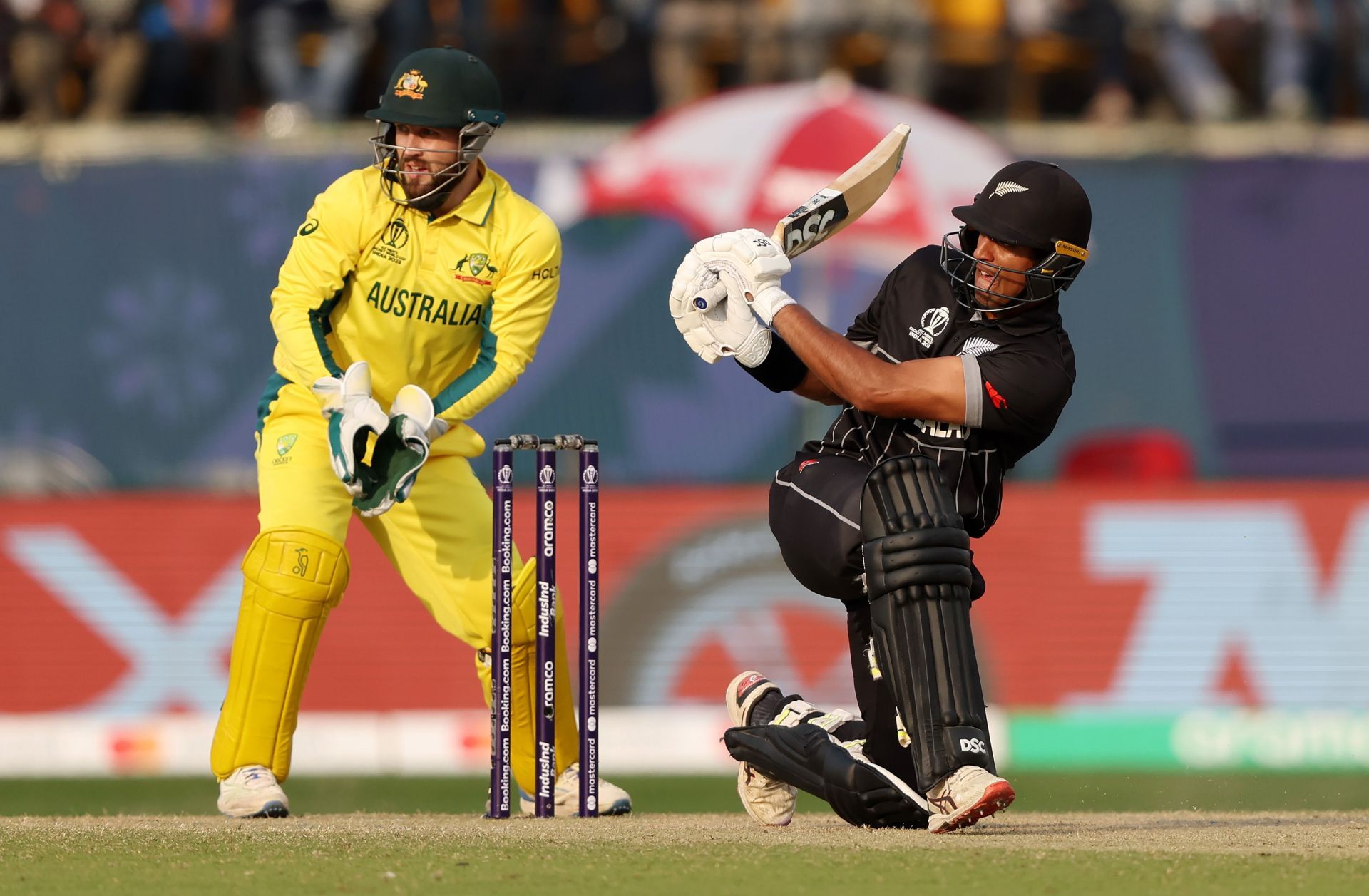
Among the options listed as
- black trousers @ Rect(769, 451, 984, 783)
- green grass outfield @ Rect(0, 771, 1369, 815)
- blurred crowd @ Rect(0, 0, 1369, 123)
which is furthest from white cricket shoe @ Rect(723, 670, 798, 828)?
blurred crowd @ Rect(0, 0, 1369, 123)

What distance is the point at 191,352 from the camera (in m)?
11.8

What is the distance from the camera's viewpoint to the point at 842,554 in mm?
4652

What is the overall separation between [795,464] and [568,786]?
113cm

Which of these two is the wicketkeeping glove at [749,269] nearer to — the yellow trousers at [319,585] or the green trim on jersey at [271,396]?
the yellow trousers at [319,585]

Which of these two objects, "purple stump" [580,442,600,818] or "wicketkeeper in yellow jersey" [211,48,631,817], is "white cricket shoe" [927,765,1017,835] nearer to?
"purple stump" [580,442,600,818]

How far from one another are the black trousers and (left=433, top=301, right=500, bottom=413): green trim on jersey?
908mm

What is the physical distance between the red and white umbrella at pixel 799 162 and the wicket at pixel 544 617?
16.0 feet

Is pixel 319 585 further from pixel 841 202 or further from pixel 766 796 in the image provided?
pixel 841 202

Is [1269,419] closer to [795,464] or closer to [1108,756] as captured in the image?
[1108,756]

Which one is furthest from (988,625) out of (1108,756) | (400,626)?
(400,626)

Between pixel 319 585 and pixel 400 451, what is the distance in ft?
1.40

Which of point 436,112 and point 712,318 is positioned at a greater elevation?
point 436,112

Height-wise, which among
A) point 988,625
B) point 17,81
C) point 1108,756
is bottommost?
point 1108,756

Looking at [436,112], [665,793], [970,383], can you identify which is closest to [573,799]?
[970,383]
